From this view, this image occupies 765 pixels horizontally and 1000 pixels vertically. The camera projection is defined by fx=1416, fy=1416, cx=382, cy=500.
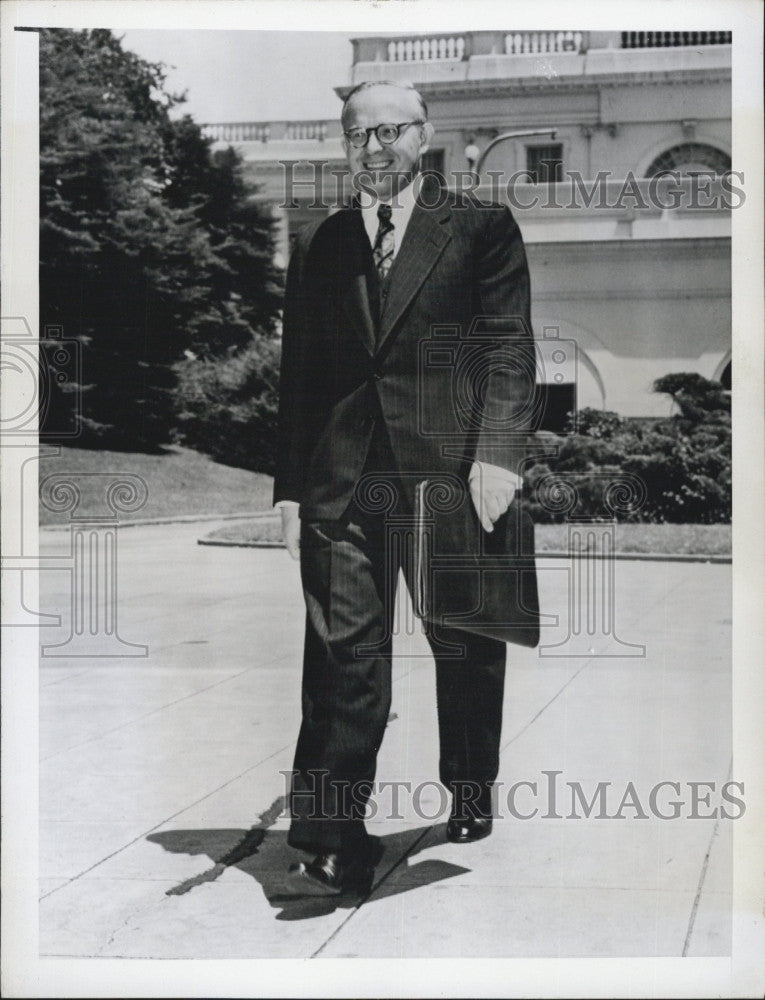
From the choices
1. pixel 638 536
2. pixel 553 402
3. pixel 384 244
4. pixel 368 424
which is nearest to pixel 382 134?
pixel 384 244

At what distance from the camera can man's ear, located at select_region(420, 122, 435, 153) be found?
16.6 feet

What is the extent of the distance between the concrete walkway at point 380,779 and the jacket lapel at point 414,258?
1.03 meters

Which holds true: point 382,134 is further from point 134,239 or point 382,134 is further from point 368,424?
point 134,239

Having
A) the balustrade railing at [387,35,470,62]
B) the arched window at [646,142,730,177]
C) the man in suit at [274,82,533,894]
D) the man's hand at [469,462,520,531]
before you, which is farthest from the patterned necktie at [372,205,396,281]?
the arched window at [646,142,730,177]

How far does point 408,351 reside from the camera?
196 inches

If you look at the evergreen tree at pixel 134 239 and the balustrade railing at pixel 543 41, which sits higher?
the balustrade railing at pixel 543 41

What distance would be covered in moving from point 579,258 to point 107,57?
1.95 metres

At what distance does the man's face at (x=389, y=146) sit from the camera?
16.4ft

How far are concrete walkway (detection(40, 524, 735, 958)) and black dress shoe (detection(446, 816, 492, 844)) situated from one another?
0.05m

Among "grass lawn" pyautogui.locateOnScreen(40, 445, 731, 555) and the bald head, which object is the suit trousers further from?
the bald head

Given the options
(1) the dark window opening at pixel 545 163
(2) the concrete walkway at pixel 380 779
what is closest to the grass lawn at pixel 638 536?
(2) the concrete walkway at pixel 380 779

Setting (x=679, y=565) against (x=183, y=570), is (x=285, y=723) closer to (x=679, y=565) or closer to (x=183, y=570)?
(x=183, y=570)

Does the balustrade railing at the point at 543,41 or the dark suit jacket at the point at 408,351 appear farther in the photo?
the balustrade railing at the point at 543,41

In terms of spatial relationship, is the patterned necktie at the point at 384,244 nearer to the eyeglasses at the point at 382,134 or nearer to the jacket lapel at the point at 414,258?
the jacket lapel at the point at 414,258
